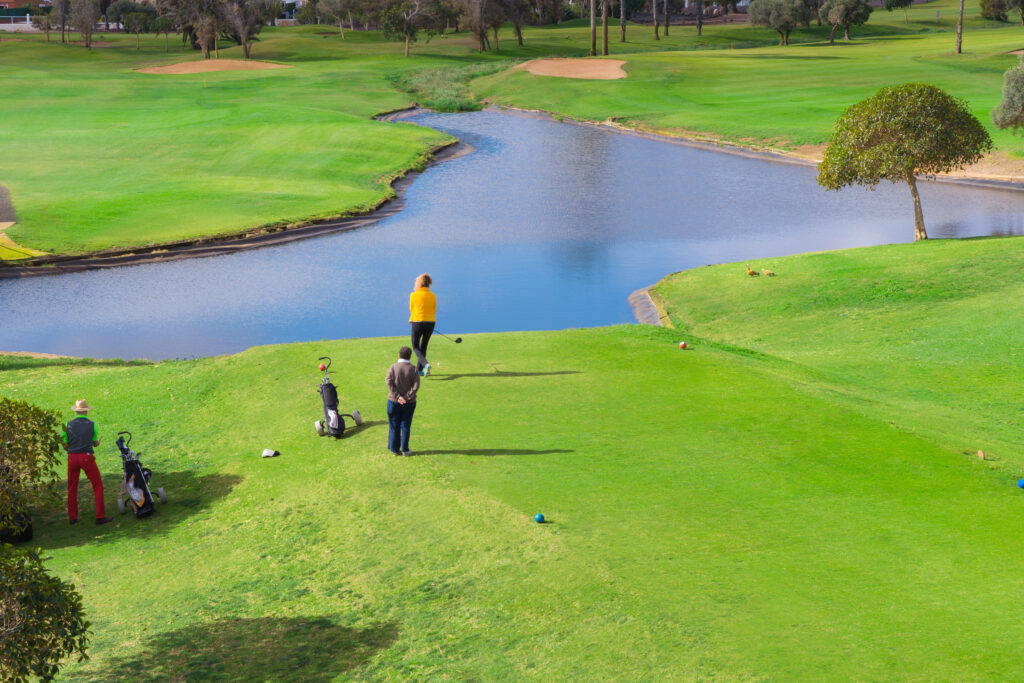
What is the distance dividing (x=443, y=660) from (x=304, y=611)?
246 cm

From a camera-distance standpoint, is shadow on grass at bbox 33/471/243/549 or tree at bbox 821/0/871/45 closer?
shadow on grass at bbox 33/471/243/549

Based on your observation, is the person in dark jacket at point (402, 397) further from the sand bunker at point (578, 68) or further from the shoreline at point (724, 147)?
the sand bunker at point (578, 68)

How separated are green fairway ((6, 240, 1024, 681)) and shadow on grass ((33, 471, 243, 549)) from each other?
0.22ft

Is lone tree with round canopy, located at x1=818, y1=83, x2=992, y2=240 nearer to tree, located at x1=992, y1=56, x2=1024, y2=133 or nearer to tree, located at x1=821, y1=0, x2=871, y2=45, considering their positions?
tree, located at x1=992, y1=56, x2=1024, y2=133

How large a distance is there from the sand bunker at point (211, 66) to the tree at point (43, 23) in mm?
44659

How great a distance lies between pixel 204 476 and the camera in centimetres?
1744

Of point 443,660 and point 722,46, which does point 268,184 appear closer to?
point 443,660

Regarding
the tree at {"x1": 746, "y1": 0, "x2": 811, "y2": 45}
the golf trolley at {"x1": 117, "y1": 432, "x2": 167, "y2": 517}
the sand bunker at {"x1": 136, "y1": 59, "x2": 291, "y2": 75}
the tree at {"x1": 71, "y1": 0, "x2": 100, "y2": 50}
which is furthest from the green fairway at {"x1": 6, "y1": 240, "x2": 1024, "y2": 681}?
the tree at {"x1": 71, "y1": 0, "x2": 100, "y2": 50}

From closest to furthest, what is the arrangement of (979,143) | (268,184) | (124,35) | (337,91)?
(979,143) → (268,184) → (337,91) → (124,35)

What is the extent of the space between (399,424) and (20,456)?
19.2ft

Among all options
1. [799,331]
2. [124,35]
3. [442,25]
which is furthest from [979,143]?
[124,35]

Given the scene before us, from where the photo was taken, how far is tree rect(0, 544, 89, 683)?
9266mm

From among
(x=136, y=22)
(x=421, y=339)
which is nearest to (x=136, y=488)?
(x=421, y=339)

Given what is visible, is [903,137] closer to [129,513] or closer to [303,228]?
[303,228]
